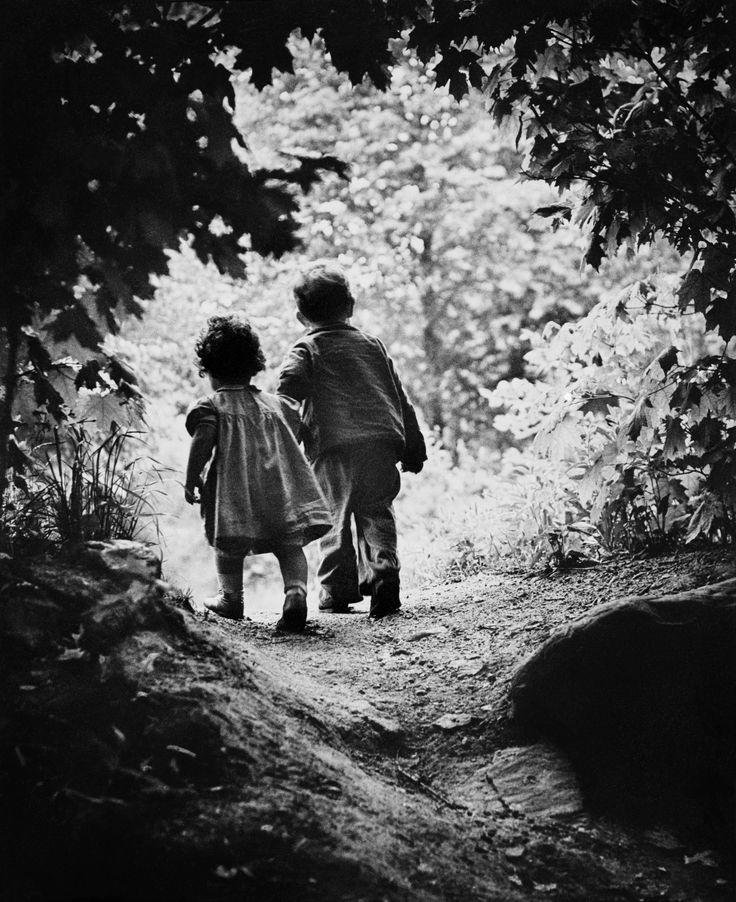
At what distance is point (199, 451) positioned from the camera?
13.0 ft

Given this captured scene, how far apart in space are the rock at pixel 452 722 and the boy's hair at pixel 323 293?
2.43 meters

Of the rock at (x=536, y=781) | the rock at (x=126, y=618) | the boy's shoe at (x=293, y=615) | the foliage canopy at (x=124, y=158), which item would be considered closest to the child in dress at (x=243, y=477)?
the boy's shoe at (x=293, y=615)

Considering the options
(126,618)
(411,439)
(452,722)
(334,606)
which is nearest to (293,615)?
(334,606)

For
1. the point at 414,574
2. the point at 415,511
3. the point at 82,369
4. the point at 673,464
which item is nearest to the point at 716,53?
the point at 673,464

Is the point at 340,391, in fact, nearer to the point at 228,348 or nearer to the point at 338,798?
the point at 228,348

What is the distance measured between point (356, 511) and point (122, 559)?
2.16 meters

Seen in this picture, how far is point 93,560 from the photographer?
2.52 m

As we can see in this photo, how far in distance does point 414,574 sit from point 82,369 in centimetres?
380

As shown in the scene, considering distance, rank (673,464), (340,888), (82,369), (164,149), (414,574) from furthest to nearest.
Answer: (414,574)
(673,464)
(82,369)
(164,149)
(340,888)

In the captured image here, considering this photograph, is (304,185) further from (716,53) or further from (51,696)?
(716,53)

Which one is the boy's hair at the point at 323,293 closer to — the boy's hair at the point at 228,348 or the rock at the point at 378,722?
the boy's hair at the point at 228,348

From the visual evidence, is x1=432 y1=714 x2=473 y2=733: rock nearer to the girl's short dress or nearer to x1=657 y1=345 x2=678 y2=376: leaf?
the girl's short dress

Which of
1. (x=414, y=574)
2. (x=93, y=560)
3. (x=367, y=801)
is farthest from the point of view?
(x=414, y=574)

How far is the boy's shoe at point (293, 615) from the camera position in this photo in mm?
3881
